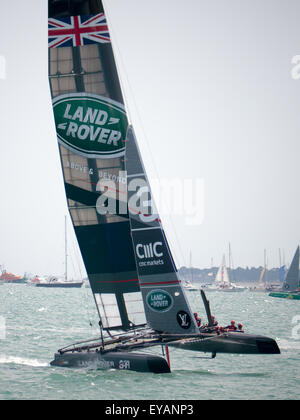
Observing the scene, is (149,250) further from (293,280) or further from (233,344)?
(293,280)

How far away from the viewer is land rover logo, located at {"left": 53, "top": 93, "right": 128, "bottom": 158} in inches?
656

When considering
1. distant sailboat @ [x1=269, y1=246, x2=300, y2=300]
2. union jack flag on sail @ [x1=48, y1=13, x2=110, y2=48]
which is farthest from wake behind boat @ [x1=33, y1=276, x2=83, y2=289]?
union jack flag on sail @ [x1=48, y1=13, x2=110, y2=48]

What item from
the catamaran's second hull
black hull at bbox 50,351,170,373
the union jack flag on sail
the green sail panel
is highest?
the union jack flag on sail

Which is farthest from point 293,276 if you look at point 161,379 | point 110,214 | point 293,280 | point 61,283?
point 61,283

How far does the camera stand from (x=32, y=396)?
1407 centimetres

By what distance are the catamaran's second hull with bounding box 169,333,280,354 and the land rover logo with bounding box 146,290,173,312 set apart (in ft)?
3.42

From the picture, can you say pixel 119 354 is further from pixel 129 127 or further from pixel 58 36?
pixel 58 36

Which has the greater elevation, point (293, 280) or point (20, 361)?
point (20, 361)

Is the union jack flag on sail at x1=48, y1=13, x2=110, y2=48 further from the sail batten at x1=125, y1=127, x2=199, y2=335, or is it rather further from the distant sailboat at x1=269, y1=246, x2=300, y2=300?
the distant sailboat at x1=269, y1=246, x2=300, y2=300

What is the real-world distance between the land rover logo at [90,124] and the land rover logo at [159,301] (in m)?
4.06

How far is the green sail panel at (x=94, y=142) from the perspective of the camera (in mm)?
16656

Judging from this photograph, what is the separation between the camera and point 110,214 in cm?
1720

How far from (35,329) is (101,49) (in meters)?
17.4

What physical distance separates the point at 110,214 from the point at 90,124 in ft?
8.70
